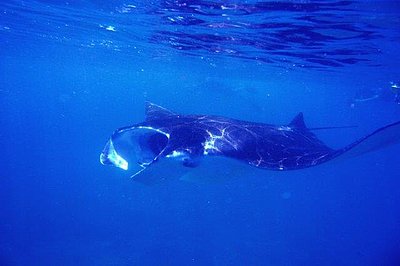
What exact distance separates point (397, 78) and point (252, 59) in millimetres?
11004

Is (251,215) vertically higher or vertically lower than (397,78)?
lower

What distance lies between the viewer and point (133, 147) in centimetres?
657

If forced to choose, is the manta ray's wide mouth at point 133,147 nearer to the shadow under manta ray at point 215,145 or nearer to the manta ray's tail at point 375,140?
the shadow under manta ray at point 215,145

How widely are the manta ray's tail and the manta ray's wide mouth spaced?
10.9ft

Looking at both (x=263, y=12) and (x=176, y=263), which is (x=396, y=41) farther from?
(x=176, y=263)

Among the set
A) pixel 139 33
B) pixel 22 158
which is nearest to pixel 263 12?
pixel 139 33

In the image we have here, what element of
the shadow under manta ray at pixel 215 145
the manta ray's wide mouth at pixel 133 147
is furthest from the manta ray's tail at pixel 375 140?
the manta ray's wide mouth at pixel 133 147

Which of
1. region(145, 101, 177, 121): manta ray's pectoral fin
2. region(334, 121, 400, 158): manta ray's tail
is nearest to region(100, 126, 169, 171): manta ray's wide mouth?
region(145, 101, 177, 121): manta ray's pectoral fin

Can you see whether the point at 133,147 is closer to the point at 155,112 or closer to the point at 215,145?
the point at 215,145

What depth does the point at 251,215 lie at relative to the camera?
23.8 metres

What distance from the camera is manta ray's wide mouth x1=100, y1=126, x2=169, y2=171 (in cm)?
621

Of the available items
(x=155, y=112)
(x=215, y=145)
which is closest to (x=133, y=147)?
(x=215, y=145)

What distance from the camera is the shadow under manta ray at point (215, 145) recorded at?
548cm

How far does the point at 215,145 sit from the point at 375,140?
2.80 m
